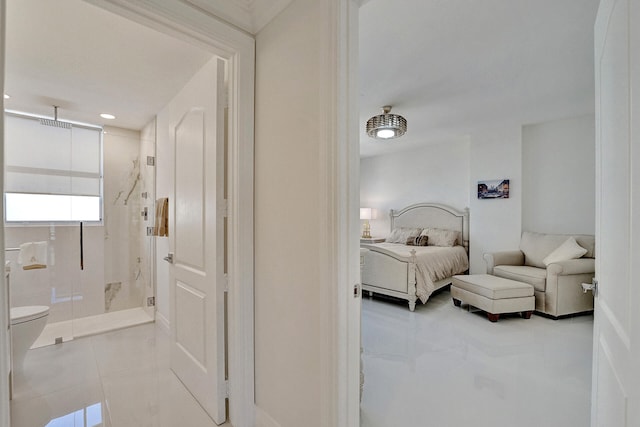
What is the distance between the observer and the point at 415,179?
5867mm

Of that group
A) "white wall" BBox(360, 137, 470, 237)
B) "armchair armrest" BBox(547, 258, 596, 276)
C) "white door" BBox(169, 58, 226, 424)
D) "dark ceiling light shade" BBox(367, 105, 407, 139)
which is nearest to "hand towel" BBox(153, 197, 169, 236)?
"white door" BBox(169, 58, 226, 424)

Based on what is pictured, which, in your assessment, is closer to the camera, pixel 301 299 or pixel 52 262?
pixel 301 299

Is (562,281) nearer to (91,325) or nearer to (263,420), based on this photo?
(263,420)

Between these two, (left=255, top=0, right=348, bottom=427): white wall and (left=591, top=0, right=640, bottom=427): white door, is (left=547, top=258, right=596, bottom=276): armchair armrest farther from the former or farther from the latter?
(left=255, top=0, right=348, bottom=427): white wall

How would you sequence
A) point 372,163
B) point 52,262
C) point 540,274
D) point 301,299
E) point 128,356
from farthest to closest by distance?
point 372,163 < point 540,274 < point 52,262 < point 128,356 < point 301,299

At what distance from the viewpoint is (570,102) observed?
3514 millimetres

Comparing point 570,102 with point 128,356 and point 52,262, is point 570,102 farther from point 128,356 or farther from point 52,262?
point 52,262

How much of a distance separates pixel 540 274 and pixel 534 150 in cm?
197

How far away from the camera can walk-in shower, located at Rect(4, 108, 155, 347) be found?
3.02m

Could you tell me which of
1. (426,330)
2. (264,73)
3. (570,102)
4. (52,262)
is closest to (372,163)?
(570,102)

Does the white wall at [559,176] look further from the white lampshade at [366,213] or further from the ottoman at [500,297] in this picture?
the white lampshade at [366,213]

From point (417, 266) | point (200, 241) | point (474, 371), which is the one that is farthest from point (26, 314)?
point (417, 266)

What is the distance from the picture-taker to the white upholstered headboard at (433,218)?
510 cm

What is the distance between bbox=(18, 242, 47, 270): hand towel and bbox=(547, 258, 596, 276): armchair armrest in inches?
214
